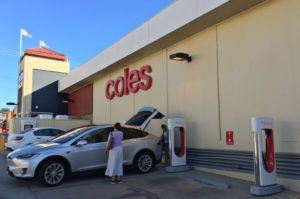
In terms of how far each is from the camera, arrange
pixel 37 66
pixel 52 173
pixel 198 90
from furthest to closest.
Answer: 1. pixel 37 66
2. pixel 198 90
3. pixel 52 173

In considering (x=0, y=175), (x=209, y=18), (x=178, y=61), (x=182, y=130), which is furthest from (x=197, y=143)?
(x=0, y=175)

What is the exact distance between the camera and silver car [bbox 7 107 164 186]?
Answer: 9133 millimetres

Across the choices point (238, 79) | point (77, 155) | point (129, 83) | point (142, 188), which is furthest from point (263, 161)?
point (129, 83)

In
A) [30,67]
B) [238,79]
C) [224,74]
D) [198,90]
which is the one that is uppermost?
[30,67]

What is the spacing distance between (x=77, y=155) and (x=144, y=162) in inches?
96.9

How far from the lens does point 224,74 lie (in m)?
11.2

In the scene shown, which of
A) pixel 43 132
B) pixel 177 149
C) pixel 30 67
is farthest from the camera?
pixel 30 67

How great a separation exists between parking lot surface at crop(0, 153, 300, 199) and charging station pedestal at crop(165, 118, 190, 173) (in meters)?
0.48

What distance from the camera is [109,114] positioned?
66.5 ft

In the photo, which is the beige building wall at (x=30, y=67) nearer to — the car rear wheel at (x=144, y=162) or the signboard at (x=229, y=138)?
the car rear wheel at (x=144, y=162)

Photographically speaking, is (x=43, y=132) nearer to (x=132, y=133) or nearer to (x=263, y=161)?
(x=132, y=133)

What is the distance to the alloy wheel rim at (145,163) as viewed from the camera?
11203 millimetres

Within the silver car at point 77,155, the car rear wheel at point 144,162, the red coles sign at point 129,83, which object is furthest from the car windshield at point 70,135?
the red coles sign at point 129,83

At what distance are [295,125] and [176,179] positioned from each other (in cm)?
367
